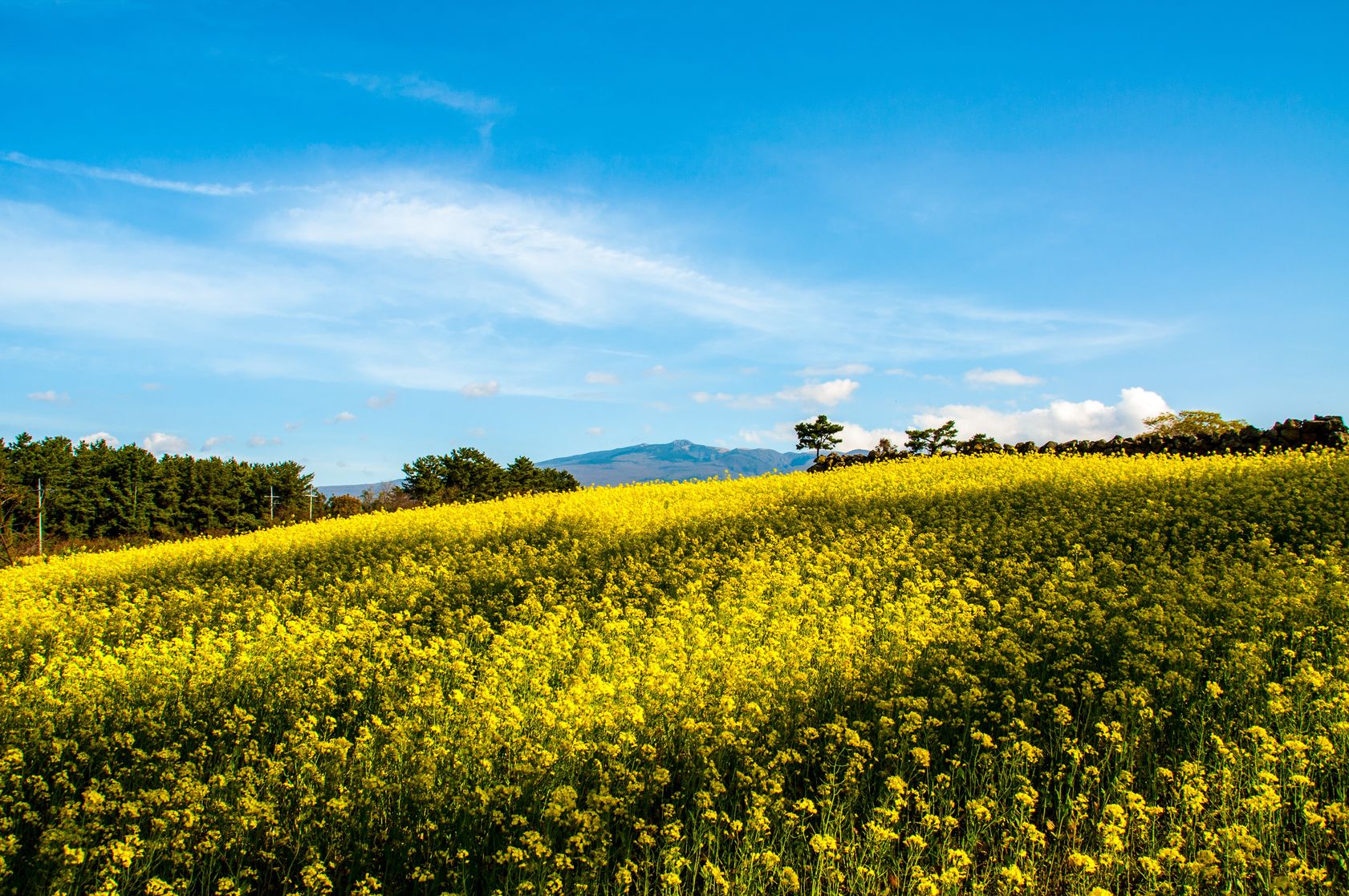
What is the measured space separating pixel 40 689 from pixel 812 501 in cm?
1331

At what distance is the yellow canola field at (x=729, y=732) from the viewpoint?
188 inches

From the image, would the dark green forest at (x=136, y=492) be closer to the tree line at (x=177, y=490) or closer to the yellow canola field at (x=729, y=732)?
the tree line at (x=177, y=490)

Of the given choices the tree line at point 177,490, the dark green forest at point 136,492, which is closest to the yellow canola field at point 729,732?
the tree line at point 177,490

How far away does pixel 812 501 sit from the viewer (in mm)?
17344

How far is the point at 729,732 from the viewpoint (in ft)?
18.2

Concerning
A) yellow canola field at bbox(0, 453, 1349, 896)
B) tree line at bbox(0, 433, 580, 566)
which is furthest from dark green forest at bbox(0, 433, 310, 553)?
yellow canola field at bbox(0, 453, 1349, 896)

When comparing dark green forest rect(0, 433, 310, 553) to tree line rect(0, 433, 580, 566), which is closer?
tree line rect(0, 433, 580, 566)

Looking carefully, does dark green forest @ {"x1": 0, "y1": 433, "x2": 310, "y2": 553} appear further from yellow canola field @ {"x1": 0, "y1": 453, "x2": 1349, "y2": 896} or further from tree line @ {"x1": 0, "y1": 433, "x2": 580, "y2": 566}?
yellow canola field @ {"x1": 0, "y1": 453, "x2": 1349, "y2": 896}

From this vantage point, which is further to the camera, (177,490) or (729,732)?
(177,490)

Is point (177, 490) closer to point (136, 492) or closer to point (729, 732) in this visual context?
point (136, 492)

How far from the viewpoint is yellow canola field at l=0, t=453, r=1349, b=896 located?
4777 mm

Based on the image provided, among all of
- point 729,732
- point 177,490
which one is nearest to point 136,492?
point 177,490

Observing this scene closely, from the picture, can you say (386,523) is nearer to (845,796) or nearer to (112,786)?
(112,786)

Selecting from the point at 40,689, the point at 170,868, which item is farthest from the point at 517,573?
the point at 170,868
